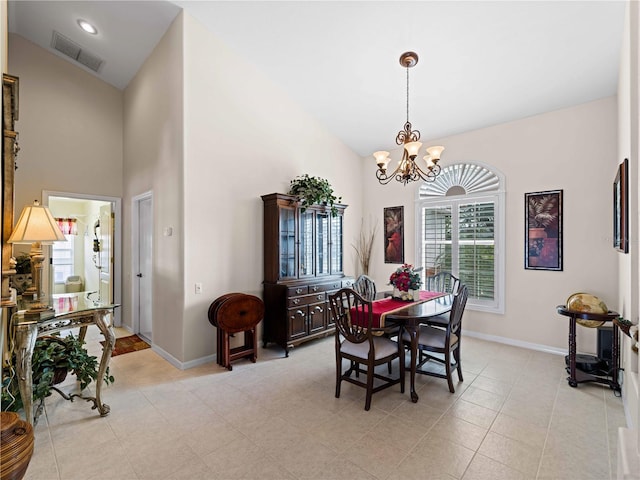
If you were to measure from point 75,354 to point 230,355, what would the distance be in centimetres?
146

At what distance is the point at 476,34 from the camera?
124 inches

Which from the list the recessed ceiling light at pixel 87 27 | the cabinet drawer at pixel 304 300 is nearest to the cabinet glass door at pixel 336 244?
the cabinet drawer at pixel 304 300

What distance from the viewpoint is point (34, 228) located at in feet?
8.23

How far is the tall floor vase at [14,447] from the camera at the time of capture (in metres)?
1.12

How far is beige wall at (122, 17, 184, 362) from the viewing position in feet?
11.9

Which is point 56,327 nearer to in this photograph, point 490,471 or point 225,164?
point 225,164

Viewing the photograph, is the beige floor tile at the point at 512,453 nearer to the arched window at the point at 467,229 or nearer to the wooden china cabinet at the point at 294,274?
the wooden china cabinet at the point at 294,274

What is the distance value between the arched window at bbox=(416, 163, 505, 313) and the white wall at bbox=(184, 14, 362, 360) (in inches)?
93.1

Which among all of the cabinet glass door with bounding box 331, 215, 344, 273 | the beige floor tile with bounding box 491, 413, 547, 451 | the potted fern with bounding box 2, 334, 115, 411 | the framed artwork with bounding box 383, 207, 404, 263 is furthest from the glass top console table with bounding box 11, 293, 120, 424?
the framed artwork with bounding box 383, 207, 404, 263

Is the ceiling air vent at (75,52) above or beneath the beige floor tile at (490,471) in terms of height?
above

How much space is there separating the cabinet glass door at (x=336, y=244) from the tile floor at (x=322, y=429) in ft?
5.87

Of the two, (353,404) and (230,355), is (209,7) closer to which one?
(230,355)

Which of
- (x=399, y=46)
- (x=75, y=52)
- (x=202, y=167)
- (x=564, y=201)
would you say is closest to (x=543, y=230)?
(x=564, y=201)

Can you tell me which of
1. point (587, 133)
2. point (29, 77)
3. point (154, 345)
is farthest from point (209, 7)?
point (587, 133)
